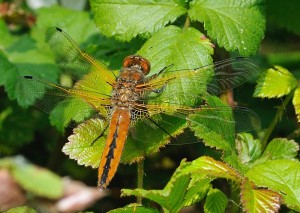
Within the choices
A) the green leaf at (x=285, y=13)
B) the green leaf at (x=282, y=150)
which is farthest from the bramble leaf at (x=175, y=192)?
the green leaf at (x=285, y=13)

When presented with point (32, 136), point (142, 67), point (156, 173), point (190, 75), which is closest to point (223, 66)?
point (190, 75)

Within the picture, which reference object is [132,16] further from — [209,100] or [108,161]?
[108,161]

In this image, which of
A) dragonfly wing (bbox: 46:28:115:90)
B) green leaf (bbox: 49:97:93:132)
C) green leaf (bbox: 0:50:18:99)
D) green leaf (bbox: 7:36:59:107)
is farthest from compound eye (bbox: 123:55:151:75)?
green leaf (bbox: 0:50:18:99)

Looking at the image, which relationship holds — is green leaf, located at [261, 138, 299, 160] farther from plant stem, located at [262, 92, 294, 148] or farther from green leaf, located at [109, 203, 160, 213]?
green leaf, located at [109, 203, 160, 213]

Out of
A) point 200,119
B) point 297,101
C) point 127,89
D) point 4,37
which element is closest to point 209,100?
point 200,119

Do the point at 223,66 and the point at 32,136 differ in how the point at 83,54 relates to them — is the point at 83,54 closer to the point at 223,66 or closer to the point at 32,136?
the point at 223,66

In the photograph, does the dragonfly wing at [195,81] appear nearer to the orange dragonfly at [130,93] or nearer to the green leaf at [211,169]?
the orange dragonfly at [130,93]
